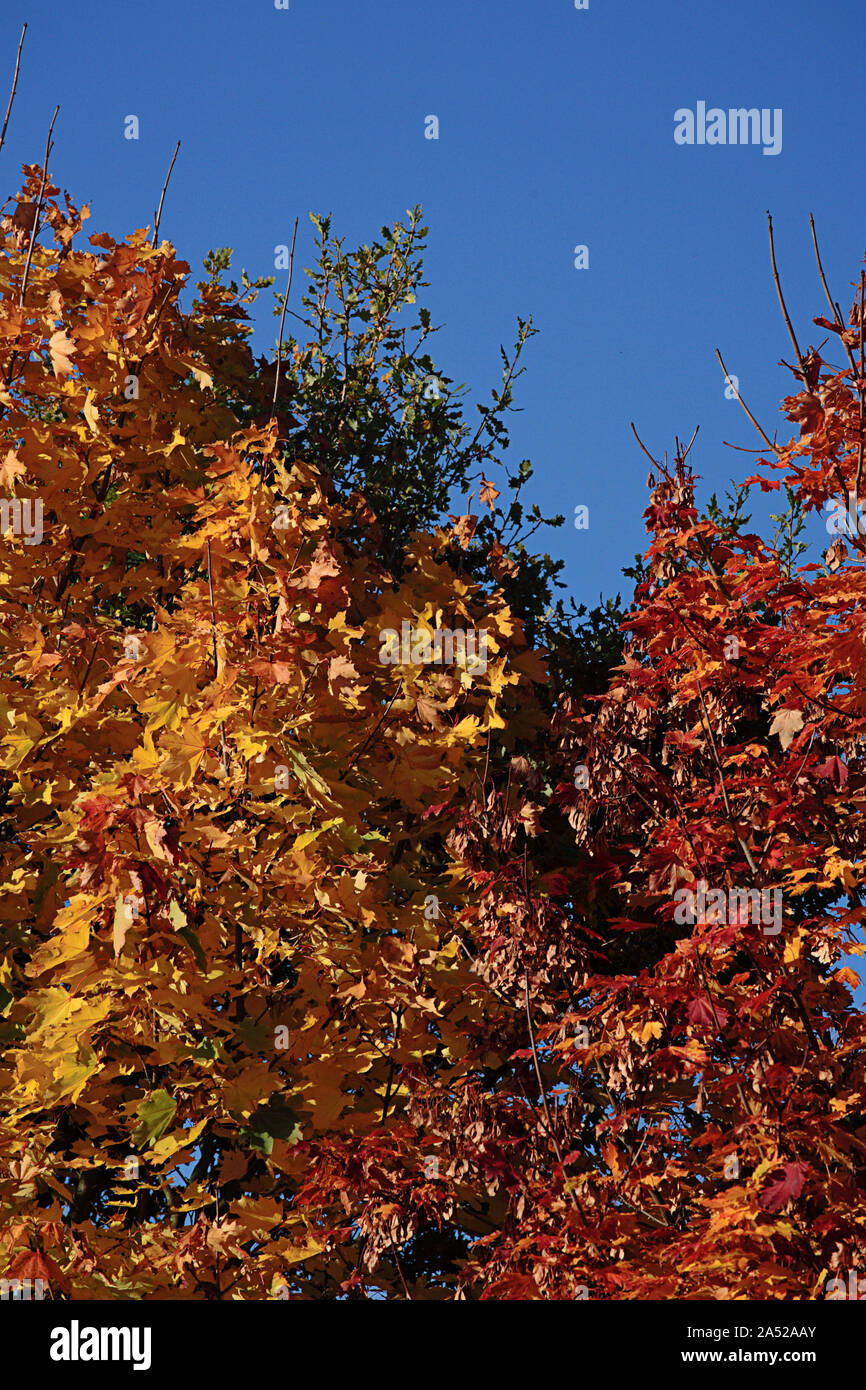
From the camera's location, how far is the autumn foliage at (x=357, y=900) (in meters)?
4.84

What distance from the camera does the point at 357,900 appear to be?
16.9 ft

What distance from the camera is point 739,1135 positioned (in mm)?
4766

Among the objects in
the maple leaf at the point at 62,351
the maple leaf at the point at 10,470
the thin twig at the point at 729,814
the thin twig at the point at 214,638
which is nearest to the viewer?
the thin twig at the point at 214,638

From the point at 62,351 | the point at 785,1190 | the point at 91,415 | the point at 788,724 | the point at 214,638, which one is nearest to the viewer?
the point at 785,1190

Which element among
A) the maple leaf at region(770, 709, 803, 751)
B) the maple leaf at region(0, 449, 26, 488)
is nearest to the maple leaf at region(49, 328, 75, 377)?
the maple leaf at region(0, 449, 26, 488)

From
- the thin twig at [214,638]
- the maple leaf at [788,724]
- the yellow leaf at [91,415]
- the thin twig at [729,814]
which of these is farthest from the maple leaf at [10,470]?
the maple leaf at [788,724]

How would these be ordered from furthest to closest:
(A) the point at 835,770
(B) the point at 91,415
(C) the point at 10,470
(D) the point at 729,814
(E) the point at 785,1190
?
(B) the point at 91,415 < (C) the point at 10,470 < (D) the point at 729,814 < (A) the point at 835,770 < (E) the point at 785,1190

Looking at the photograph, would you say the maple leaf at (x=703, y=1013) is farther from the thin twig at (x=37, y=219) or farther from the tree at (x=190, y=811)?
Result: the thin twig at (x=37, y=219)

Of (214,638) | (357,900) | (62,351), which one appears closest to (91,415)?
(62,351)

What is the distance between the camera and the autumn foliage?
484cm

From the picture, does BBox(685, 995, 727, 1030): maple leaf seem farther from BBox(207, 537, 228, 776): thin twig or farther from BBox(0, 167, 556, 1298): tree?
BBox(207, 537, 228, 776): thin twig

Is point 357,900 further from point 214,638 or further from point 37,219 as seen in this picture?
point 37,219

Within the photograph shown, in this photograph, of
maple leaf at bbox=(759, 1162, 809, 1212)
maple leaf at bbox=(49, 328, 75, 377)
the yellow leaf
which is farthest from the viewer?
the yellow leaf

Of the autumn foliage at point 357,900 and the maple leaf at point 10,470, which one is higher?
the maple leaf at point 10,470
